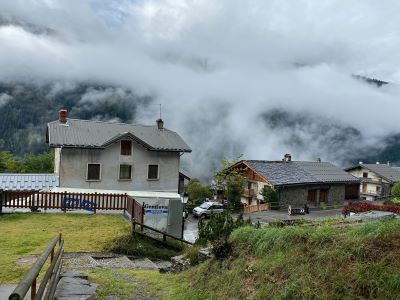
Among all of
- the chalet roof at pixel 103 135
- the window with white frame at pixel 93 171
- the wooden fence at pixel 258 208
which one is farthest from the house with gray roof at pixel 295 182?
the window with white frame at pixel 93 171

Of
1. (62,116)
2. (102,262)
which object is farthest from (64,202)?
(62,116)

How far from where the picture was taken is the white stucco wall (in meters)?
31.0

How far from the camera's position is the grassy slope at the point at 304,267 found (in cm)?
539

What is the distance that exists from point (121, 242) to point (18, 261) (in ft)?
15.4

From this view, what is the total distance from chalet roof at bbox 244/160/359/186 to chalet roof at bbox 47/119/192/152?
17728 mm

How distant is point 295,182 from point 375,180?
3027 cm

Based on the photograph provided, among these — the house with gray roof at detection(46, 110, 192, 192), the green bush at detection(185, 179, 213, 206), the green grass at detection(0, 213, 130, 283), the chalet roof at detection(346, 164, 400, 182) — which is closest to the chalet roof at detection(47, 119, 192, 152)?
the house with gray roof at detection(46, 110, 192, 192)

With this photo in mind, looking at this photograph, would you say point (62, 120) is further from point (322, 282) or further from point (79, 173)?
point (322, 282)

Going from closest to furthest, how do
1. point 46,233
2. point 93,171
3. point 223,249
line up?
point 223,249, point 46,233, point 93,171

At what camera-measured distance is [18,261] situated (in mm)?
11258

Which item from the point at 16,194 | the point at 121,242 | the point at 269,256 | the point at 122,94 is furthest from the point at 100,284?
the point at 122,94

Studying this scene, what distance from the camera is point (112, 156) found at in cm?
3266

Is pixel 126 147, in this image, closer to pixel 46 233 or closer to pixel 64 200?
pixel 64 200

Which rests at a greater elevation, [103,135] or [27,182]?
[103,135]
